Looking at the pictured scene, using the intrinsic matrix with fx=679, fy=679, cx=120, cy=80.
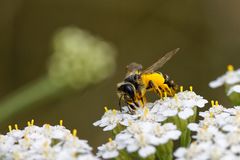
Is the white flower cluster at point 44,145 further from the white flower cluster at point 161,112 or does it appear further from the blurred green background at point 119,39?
the blurred green background at point 119,39

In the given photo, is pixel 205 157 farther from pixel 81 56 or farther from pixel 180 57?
pixel 180 57

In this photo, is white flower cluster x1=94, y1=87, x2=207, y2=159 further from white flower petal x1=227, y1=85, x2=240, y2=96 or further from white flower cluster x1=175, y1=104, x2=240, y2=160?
white flower petal x1=227, y1=85, x2=240, y2=96

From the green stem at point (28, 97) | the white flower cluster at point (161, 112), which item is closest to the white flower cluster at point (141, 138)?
the white flower cluster at point (161, 112)

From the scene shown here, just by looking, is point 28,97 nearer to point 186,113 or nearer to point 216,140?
point 186,113

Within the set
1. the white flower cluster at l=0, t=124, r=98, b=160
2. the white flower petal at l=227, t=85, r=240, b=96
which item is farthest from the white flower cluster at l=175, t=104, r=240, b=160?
the white flower cluster at l=0, t=124, r=98, b=160

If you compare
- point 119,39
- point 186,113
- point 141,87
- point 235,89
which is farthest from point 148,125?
point 119,39
